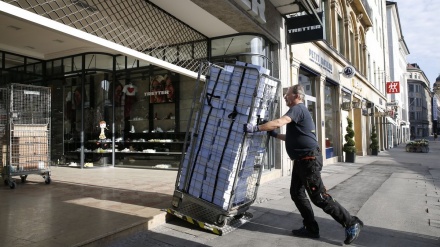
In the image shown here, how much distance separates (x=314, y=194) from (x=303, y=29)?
24.0 ft

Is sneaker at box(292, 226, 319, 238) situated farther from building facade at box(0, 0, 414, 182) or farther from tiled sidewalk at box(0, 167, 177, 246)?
building facade at box(0, 0, 414, 182)

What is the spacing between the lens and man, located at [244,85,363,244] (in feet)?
13.2

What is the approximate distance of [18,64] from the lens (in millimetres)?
10742

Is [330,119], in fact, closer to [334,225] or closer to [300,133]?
[334,225]

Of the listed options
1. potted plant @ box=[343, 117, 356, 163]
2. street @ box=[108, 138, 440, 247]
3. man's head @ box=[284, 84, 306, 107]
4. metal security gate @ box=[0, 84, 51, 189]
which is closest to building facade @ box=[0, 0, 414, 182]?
metal security gate @ box=[0, 84, 51, 189]

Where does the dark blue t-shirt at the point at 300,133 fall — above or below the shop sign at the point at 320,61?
below

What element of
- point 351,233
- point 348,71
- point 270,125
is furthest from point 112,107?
point 348,71

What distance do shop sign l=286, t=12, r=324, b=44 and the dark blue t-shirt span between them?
6317 mm

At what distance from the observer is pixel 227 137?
14.4ft

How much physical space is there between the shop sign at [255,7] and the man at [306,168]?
3.78 meters

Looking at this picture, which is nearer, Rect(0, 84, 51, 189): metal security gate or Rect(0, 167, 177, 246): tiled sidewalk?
Rect(0, 167, 177, 246): tiled sidewalk

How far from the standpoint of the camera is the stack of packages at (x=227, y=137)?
429cm

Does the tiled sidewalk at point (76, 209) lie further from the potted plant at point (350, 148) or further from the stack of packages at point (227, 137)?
the potted plant at point (350, 148)

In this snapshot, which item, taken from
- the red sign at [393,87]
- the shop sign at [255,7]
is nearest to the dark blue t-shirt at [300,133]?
→ the shop sign at [255,7]
